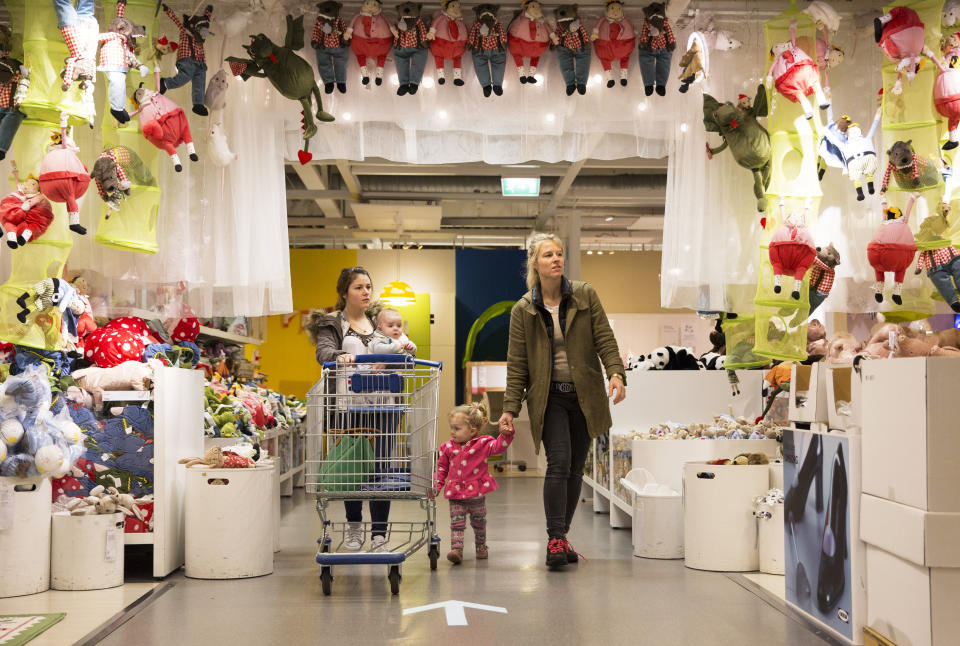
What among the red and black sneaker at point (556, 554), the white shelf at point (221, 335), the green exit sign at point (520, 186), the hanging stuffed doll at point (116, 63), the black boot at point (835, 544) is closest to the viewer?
the black boot at point (835, 544)

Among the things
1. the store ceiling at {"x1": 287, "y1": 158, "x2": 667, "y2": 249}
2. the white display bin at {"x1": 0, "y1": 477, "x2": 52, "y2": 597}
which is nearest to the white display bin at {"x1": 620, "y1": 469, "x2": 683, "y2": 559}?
the white display bin at {"x1": 0, "y1": 477, "x2": 52, "y2": 597}

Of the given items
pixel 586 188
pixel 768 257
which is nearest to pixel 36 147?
pixel 768 257

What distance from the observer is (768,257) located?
14.5 feet

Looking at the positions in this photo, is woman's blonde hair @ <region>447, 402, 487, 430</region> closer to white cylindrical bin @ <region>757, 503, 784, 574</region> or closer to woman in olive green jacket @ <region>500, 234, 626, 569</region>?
woman in olive green jacket @ <region>500, 234, 626, 569</region>

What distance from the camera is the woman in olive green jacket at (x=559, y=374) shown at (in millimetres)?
4211

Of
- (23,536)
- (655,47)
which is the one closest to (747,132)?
(655,47)

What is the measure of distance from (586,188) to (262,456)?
615cm

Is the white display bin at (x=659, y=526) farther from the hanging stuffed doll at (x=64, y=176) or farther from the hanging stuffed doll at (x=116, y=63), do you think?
the hanging stuffed doll at (x=116, y=63)

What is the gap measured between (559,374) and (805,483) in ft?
4.16

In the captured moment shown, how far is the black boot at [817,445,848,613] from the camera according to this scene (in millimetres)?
2979

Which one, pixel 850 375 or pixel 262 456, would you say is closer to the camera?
pixel 850 375

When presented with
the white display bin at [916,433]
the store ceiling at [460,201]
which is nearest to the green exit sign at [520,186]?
the store ceiling at [460,201]

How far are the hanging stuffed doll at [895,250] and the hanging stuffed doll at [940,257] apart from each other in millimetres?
51

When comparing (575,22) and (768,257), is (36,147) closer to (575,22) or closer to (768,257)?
(575,22)
